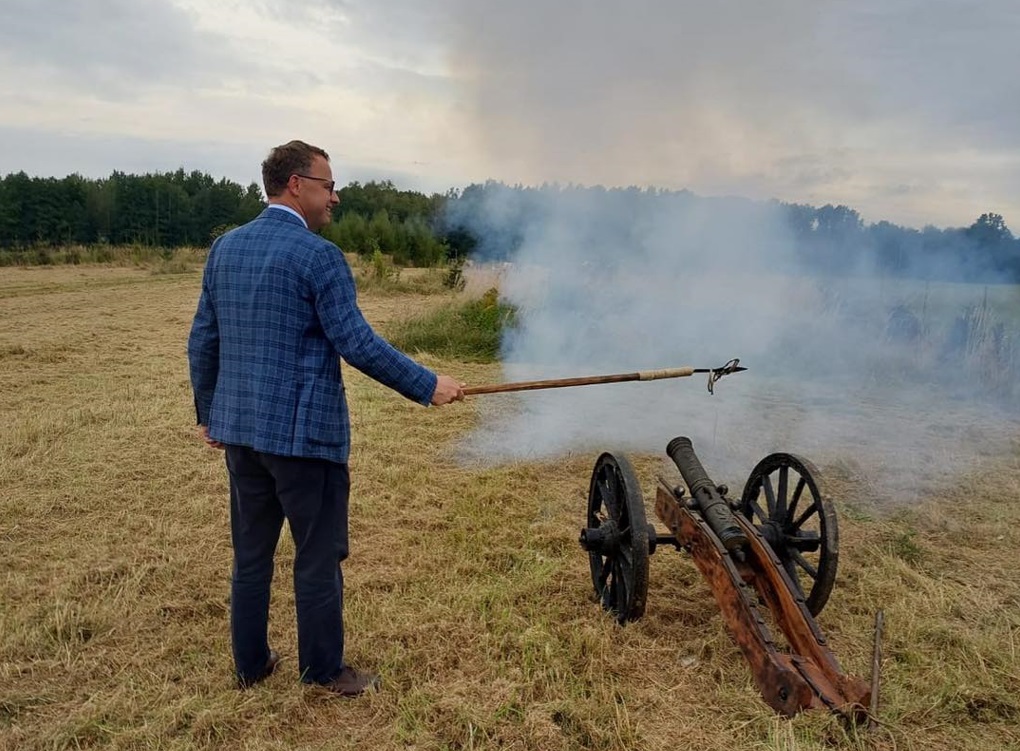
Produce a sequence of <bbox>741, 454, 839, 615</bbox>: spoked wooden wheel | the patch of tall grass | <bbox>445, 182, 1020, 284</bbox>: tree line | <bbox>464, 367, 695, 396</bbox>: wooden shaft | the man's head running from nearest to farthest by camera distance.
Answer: the man's head < <bbox>464, 367, 695, 396</bbox>: wooden shaft < <bbox>741, 454, 839, 615</bbox>: spoked wooden wheel < <bbox>445, 182, 1020, 284</bbox>: tree line < the patch of tall grass

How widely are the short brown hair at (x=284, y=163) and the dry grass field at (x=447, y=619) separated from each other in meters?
1.89

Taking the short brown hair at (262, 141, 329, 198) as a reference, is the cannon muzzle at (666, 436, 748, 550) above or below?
below

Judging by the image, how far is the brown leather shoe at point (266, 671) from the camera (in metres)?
2.80

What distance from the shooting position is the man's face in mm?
2494

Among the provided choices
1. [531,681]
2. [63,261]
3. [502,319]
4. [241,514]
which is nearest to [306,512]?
[241,514]

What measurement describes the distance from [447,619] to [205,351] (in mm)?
1630

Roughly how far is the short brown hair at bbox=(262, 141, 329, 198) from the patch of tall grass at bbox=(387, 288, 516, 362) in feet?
25.8

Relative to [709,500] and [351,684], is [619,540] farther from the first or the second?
[351,684]

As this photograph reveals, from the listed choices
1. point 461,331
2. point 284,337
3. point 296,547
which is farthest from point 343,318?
point 461,331

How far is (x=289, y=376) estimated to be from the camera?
7.92ft

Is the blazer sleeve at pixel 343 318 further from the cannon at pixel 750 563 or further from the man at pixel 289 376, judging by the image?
the cannon at pixel 750 563

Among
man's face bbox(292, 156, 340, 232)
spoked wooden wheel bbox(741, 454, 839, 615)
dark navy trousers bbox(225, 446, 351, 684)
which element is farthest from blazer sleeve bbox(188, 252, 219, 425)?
spoked wooden wheel bbox(741, 454, 839, 615)

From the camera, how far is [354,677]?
9.31 feet

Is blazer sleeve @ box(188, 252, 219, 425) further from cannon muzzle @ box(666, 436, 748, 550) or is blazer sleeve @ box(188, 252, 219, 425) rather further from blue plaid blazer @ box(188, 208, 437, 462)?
cannon muzzle @ box(666, 436, 748, 550)
